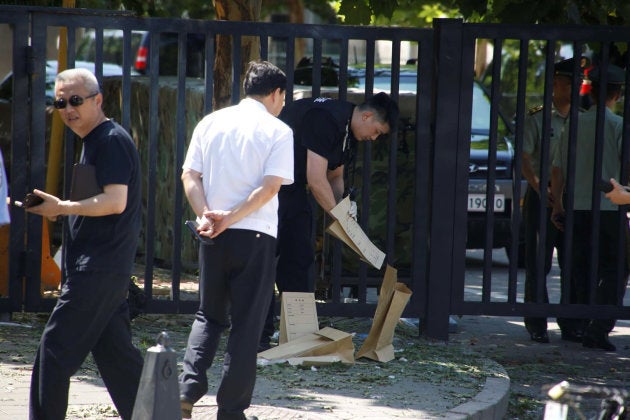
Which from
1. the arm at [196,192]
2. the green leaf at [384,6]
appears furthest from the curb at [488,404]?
the green leaf at [384,6]

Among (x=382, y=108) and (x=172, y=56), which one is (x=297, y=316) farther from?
(x=172, y=56)

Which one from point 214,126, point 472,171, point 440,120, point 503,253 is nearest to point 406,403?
point 214,126

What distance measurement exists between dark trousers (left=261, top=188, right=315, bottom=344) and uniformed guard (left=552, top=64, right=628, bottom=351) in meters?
2.12

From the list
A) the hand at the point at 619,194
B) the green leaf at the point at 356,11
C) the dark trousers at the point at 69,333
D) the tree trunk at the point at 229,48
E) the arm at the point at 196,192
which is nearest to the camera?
the dark trousers at the point at 69,333

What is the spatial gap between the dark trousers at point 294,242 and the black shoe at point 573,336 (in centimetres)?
252

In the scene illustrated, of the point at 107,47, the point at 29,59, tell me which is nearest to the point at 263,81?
the point at 29,59

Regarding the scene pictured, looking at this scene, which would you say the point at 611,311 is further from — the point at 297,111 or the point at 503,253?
the point at 503,253

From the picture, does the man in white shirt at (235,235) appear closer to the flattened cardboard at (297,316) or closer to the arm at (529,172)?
the flattened cardboard at (297,316)

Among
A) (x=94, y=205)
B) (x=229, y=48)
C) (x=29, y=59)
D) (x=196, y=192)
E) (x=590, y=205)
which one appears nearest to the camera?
(x=94, y=205)

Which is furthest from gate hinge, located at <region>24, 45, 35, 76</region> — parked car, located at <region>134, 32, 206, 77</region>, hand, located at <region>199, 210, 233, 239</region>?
parked car, located at <region>134, 32, 206, 77</region>

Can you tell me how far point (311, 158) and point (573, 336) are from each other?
2.92 m

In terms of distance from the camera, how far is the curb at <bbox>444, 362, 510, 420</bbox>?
17.3 ft

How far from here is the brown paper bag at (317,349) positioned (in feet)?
20.2

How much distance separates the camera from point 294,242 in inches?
252
